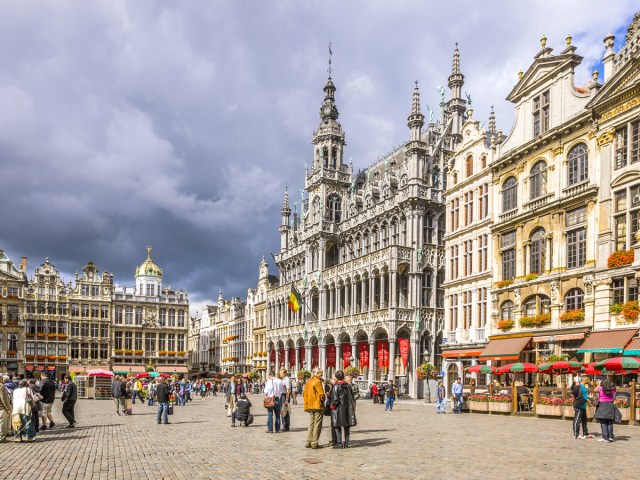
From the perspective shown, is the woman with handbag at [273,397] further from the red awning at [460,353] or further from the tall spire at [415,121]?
the tall spire at [415,121]

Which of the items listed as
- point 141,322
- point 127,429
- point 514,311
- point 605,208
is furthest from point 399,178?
point 141,322

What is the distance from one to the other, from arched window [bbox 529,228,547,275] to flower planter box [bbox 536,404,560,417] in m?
11.0

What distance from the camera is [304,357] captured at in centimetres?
6769

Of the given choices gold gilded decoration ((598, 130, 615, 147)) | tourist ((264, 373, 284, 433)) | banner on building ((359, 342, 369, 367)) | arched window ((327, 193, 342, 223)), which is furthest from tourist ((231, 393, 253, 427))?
arched window ((327, 193, 342, 223))

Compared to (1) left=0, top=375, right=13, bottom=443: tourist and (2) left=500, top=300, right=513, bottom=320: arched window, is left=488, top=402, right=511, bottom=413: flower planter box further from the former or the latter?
(1) left=0, top=375, right=13, bottom=443: tourist

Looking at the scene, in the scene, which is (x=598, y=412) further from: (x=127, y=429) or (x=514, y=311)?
(x=514, y=311)

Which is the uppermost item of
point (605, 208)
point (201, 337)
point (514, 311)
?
point (605, 208)

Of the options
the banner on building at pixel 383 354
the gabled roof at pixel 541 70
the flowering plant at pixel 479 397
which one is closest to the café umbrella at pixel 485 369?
the flowering plant at pixel 479 397

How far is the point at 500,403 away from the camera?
Result: 29.9 m

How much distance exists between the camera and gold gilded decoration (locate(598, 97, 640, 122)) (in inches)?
1230

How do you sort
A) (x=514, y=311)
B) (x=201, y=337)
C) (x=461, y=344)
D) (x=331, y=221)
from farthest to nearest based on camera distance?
(x=201, y=337), (x=331, y=221), (x=461, y=344), (x=514, y=311)

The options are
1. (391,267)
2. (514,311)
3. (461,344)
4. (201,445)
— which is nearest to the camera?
(201,445)

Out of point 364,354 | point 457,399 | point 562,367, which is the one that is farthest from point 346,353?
point 562,367

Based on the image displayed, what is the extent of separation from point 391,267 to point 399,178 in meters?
8.40
